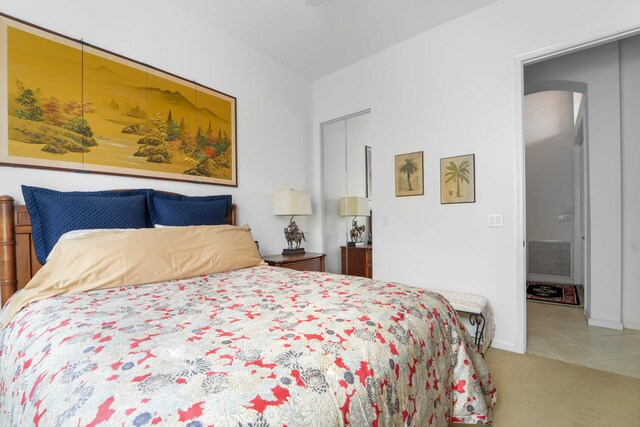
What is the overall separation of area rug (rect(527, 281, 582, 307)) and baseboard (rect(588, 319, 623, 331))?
80 centimetres

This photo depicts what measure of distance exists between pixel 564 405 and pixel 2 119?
12.1ft

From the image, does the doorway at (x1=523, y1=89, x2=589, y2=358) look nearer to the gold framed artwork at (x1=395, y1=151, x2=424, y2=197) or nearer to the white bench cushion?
the white bench cushion

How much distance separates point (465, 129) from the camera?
8.87 feet

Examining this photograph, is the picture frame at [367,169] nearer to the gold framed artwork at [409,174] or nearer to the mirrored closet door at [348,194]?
the mirrored closet door at [348,194]

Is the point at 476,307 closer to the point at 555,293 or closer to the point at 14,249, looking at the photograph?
the point at 555,293

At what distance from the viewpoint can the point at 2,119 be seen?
5.64 feet

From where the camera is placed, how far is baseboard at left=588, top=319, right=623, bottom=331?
287 cm

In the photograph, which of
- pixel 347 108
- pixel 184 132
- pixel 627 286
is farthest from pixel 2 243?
pixel 627 286

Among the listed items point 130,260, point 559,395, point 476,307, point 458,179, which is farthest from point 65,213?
point 559,395

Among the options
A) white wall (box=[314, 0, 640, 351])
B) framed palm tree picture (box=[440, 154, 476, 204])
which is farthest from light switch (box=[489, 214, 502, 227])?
framed palm tree picture (box=[440, 154, 476, 204])

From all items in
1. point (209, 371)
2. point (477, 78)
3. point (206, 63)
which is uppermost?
point (206, 63)

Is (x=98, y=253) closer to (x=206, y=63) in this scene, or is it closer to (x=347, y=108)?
(x=206, y=63)

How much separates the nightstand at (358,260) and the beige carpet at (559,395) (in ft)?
5.00

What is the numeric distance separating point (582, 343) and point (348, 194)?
8.63 feet
